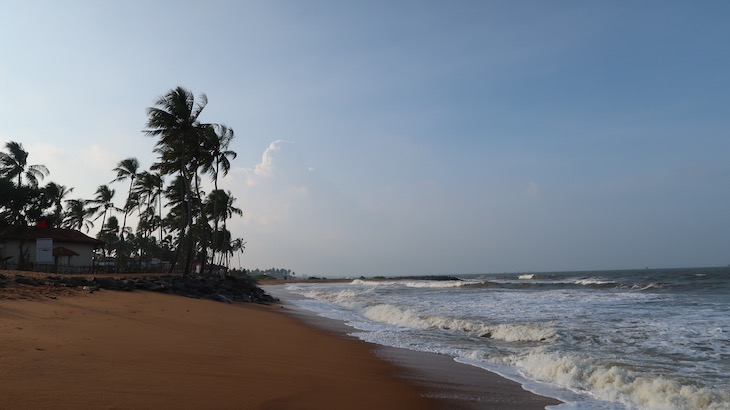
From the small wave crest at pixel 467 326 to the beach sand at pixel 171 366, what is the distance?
3.84 metres

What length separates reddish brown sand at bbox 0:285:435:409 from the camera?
4.60 meters

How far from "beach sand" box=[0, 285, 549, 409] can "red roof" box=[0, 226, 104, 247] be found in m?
26.1

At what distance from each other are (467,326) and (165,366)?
9.66 meters

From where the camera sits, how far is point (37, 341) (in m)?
6.20

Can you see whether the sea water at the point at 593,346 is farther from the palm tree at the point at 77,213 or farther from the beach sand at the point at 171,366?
the palm tree at the point at 77,213

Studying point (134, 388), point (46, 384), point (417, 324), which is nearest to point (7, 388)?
point (46, 384)

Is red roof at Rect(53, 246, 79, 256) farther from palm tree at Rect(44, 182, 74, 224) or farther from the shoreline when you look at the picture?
the shoreline

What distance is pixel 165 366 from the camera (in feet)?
19.6

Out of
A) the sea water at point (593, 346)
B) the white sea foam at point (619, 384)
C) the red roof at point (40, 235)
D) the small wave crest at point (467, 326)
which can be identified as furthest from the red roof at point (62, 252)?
the white sea foam at point (619, 384)

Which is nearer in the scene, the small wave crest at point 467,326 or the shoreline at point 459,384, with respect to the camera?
the shoreline at point 459,384

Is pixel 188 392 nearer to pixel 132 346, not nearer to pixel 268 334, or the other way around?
pixel 132 346

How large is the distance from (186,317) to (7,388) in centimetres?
783

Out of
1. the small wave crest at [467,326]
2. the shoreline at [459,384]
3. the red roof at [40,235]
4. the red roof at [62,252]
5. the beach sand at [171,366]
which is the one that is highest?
the red roof at [40,235]

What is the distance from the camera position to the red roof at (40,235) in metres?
32.0
